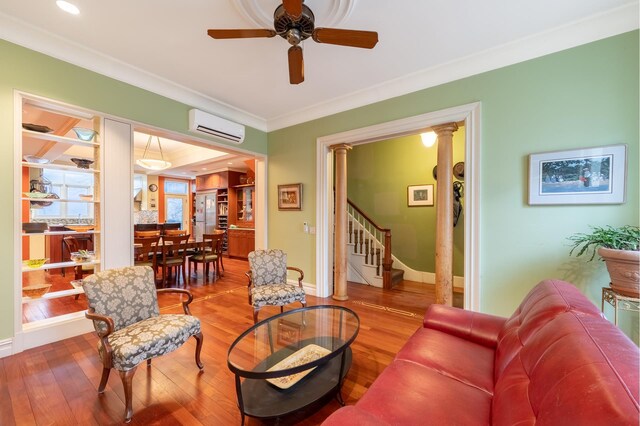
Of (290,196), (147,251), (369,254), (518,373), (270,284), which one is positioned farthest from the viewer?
(369,254)

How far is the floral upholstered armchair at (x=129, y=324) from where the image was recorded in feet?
5.46

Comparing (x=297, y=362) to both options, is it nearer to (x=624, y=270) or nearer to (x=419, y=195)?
(x=624, y=270)

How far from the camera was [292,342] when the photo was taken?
206 centimetres

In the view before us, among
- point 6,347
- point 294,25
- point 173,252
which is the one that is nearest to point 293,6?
point 294,25

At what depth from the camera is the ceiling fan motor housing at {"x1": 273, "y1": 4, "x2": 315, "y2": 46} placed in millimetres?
1898

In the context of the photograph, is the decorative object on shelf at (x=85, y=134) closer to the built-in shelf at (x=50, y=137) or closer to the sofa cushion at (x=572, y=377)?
the built-in shelf at (x=50, y=137)

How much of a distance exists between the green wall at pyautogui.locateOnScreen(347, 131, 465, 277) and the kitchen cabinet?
3.01 m

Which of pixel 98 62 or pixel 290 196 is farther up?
pixel 98 62

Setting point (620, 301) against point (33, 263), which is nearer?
point (620, 301)

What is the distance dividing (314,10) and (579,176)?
2.72m

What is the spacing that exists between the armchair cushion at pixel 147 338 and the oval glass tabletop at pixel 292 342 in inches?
18.2

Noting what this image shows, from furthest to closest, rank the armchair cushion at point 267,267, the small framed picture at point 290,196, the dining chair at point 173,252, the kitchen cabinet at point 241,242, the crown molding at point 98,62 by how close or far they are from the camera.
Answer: the kitchen cabinet at point 241,242
the dining chair at point 173,252
the small framed picture at point 290,196
the armchair cushion at point 267,267
the crown molding at point 98,62

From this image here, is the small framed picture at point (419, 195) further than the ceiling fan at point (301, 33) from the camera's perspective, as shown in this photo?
Yes

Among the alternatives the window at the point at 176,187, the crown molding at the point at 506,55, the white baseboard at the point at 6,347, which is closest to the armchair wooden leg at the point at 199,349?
the white baseboard at the point at 6,347
